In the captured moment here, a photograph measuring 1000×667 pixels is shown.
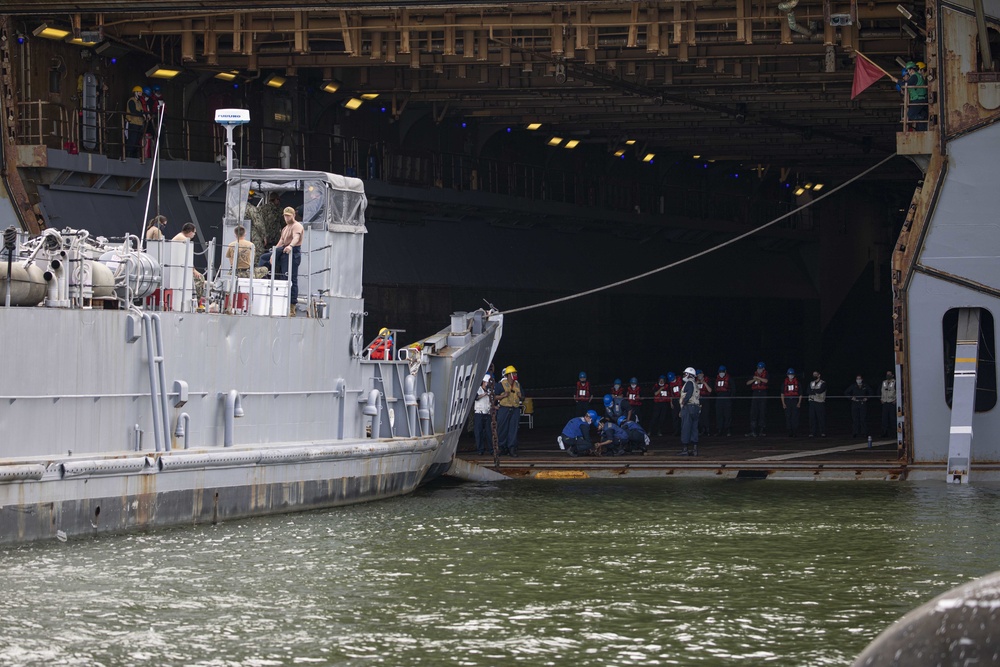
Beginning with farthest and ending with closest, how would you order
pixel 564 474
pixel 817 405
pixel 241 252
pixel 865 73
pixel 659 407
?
1. pixel 659 407
2. pixel 817 405
3. pixel 865 73
4. pixel 564 474
5. pixel 241 252

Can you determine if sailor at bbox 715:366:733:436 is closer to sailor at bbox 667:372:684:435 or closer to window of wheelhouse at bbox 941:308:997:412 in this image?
sailor at bbox 667:372:684:435

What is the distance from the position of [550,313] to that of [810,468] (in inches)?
694

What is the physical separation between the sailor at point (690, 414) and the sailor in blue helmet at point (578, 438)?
166 cm

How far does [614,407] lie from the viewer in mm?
27203

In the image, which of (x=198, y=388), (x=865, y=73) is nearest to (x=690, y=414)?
(x=865, y=73)

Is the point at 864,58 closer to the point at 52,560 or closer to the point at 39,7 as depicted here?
the point at 39,7

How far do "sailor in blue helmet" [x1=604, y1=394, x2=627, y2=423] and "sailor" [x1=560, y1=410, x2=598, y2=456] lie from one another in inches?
18.7

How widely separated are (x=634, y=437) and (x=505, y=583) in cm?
1269

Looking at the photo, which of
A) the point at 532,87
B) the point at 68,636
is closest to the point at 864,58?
the point at 532,87

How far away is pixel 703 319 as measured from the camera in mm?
48812

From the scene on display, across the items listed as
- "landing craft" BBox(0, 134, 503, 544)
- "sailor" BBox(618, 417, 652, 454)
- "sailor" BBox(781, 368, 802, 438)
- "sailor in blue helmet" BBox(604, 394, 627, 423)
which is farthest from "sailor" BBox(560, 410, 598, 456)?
"sailor" BBox(781, 368, 802, 438)

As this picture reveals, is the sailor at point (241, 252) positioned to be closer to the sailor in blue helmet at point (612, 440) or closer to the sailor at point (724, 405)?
the sailor in blue helmet at point (612, 440)

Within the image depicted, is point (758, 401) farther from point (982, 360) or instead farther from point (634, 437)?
point (982, 360)

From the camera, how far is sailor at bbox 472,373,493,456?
26.6m
